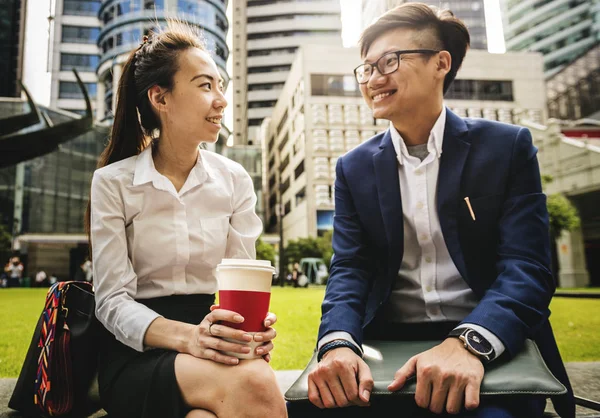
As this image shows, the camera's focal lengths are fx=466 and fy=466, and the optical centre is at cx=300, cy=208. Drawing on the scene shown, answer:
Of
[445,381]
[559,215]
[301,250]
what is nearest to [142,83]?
[445,381]

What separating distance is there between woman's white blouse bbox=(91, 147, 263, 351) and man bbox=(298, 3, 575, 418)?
395mm

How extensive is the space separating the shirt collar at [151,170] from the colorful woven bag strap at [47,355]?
Result: 412 millimetres

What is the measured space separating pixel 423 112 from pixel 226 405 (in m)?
1.10

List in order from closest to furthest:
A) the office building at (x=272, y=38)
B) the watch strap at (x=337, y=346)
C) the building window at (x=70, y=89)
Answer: the watch strap at (x=337, y=346), the building window at (x=70, y=89), the office building at (x=272, y=38)

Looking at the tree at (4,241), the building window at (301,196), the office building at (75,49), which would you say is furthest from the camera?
the building window at (301,196)

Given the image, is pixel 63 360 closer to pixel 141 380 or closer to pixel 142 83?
pixel 141 380

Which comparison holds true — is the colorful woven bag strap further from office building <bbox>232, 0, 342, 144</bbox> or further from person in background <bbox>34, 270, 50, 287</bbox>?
office building <bbox>232, 0, 342, 144</bbox>

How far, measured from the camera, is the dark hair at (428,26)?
5.12 ft

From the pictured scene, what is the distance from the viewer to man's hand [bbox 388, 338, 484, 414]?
1.02m

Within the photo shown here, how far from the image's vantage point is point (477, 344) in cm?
112

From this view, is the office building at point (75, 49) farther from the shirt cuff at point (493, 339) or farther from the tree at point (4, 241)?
the shirt cuff at point (493, 339)

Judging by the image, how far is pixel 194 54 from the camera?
4.97ft

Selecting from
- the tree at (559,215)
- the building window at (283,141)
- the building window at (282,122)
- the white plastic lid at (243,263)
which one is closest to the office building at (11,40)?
the white plastic lid at (243,263)

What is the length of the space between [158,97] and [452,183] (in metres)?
0.99
